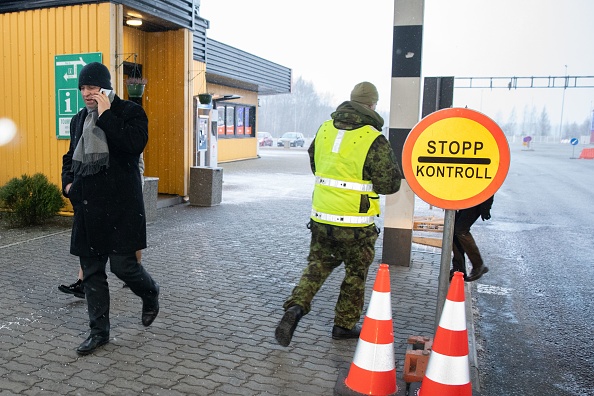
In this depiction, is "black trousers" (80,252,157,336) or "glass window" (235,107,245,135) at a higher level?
"glass window" (235,107,245,135)

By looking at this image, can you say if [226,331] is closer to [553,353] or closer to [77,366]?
[77,366]

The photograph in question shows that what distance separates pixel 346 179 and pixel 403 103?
2.97 meters

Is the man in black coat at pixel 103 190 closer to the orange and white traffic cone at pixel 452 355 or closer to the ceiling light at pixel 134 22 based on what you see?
the orange and white traffic cone at pixel 452 355

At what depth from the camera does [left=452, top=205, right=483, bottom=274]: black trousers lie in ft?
19.8

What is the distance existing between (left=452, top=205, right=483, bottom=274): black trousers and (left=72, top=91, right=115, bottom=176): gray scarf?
3793mm

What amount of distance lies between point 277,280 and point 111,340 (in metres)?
2.13

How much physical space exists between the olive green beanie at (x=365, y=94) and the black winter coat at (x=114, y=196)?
153 centimetres

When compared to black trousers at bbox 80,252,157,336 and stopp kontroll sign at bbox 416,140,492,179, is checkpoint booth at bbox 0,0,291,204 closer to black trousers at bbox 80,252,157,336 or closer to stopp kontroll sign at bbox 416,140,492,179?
black trousers at bbox 80,252,157,336

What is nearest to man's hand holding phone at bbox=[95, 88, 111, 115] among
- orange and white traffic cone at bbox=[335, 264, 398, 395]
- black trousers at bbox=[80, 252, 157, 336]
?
black trousers at bbox=[80, 252, 157, 336]

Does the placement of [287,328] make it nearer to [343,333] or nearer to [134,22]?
[343,333]

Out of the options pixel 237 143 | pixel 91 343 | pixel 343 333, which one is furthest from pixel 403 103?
pixel 237 143

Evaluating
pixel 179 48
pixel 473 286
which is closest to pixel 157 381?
pixel 473 286

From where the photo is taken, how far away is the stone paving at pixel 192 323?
357 centimetres

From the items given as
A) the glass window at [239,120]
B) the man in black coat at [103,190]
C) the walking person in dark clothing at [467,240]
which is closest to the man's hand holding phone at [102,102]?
the man in black coat at [103,190]
